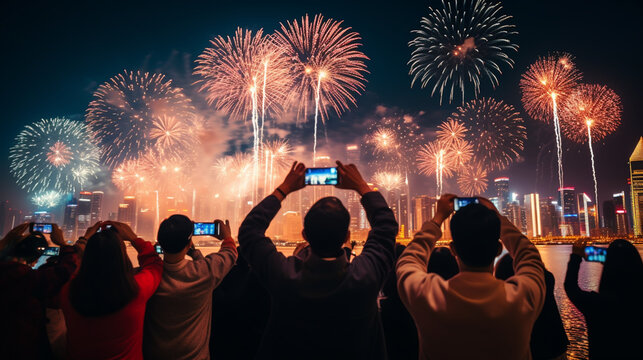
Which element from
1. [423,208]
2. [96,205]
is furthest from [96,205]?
[423,208]

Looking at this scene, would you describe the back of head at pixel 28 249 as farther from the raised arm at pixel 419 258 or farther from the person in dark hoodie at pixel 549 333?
the person in dark hoodie at pixel 549 333

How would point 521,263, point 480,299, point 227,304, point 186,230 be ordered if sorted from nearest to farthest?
1. point 480,299
2. point 521,263
3. point 186,230
4. point 227,304

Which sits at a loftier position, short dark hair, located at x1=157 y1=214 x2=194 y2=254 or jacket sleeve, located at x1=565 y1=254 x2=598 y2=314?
short dark hair, located at x1=157 y1=214 x2=194 y2=254

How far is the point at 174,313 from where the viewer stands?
264cm

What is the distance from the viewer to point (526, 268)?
1.90 m

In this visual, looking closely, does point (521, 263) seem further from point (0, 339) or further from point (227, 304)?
point (0, 339)

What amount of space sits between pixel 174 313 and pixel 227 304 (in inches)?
42.4

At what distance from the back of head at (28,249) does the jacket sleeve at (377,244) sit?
3.44 metres

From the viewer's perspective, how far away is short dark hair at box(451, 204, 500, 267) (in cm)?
172

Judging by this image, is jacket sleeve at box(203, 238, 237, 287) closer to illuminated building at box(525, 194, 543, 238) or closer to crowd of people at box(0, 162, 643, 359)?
crowd of people at box(0, 162, 643, 359)

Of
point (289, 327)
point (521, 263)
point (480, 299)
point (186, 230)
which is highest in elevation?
point (186, 230)

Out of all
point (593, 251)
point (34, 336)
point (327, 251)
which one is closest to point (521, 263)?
point (327, 251)

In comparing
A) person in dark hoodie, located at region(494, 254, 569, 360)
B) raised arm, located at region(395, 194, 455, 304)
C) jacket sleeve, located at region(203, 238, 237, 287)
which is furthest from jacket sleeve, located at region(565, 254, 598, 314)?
jacket sleeve, located at region(203, 238, 237, 287)

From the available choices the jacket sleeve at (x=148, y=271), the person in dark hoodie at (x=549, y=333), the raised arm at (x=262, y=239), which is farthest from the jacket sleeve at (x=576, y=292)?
the jacket sleeve at (x=148, y=271)
